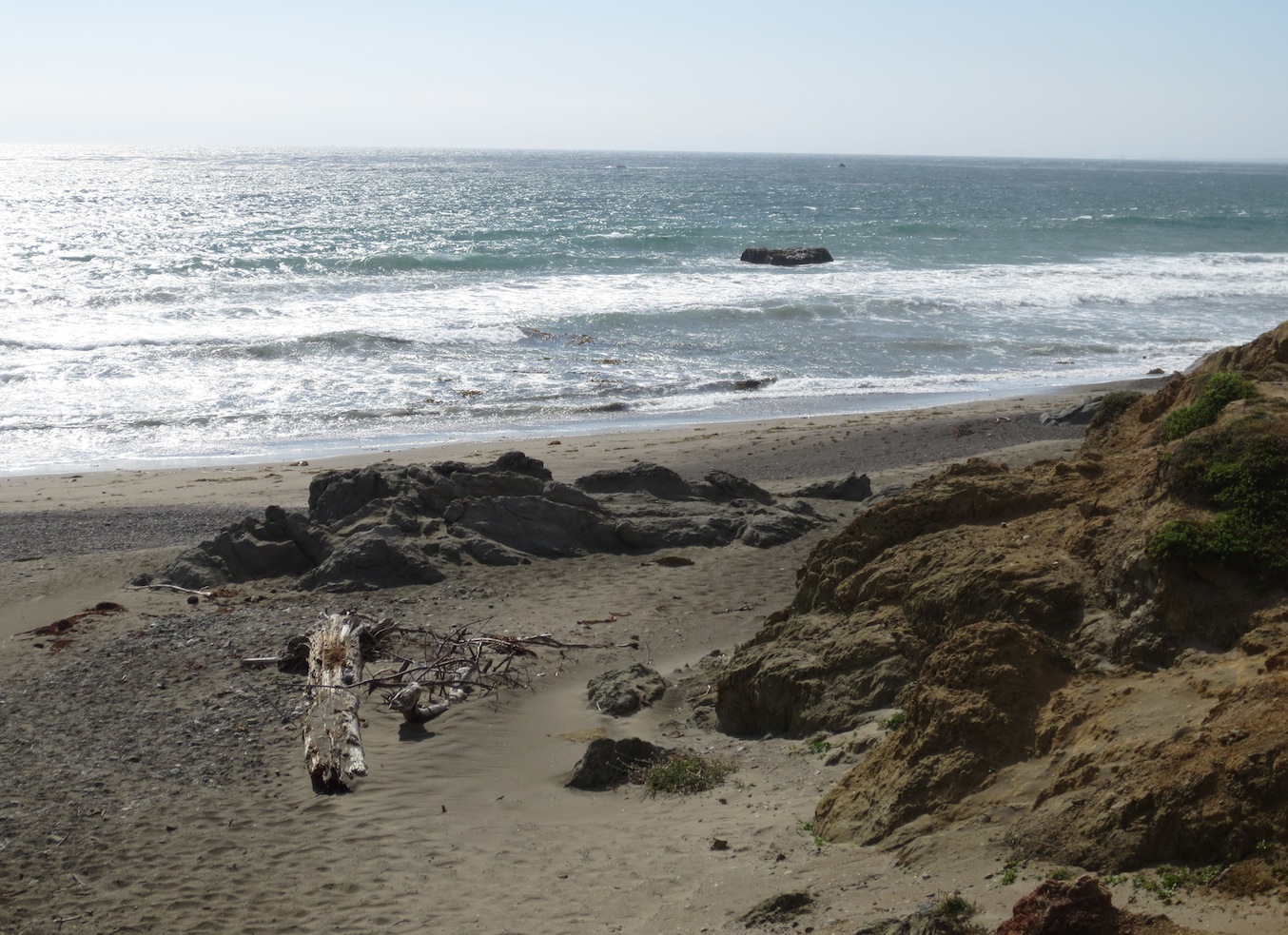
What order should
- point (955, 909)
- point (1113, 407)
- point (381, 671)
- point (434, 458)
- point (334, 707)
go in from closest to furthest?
point (955, 909) → point (334, 707) → point (381, 671) → point (1113, 407) → point (434, 458)

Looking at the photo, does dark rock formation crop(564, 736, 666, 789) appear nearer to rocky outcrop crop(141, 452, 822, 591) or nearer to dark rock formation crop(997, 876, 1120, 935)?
dark rock formation crop(997, 876, 1120, 935)

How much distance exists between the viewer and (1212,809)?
4.18 meters

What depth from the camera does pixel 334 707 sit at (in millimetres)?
7953

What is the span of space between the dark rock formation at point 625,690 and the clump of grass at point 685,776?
1335 mm

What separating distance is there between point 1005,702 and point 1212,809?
4.47 feet

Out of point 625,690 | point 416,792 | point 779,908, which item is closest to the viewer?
point 779,908

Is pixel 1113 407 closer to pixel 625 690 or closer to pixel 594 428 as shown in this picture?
pixel 625 690

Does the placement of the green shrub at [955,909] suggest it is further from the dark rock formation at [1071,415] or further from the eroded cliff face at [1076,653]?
the dark rock formation at [1071,415]

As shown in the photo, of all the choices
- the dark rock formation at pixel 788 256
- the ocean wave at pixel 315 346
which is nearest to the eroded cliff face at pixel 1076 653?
the ocean wave at pixel 315 346

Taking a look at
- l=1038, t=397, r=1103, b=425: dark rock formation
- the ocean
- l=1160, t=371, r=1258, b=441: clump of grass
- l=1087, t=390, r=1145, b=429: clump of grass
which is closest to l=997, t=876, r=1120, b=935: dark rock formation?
l=1160, t=371, r=1258, b=441: clump of grass

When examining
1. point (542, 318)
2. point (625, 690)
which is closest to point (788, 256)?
point (542, 318)

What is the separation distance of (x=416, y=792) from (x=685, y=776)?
5.29 feet

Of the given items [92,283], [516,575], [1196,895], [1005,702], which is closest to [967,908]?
[1196,895]

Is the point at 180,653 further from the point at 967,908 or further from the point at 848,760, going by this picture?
the point at 967,908
